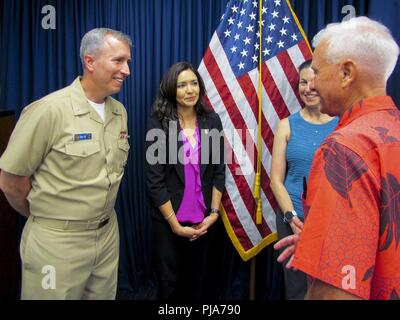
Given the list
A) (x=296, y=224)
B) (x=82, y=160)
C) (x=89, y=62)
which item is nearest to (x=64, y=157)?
(x=82, y=160)

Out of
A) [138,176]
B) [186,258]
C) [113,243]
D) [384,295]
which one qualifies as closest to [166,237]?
[186,258]

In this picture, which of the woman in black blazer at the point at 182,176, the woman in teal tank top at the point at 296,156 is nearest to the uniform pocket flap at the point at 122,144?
the woman in black blazer at the point at 182,176

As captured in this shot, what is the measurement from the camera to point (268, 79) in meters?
2.45

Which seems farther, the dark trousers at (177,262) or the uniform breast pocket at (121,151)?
the dark trousers at (177,262)

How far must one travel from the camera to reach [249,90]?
2463 millimetres

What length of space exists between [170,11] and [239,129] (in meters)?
1.01

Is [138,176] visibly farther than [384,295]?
Yes

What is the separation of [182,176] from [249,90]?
2.28ft

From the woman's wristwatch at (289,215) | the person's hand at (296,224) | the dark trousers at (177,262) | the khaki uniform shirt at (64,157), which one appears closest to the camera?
the khaki uniform shirt at (64,157)

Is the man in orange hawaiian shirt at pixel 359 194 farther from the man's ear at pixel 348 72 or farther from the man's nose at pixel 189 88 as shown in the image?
the man's nose at pixel 189 88

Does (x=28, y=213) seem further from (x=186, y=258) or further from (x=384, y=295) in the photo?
(x=384, y=295)

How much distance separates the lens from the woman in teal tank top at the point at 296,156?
2.08 metres

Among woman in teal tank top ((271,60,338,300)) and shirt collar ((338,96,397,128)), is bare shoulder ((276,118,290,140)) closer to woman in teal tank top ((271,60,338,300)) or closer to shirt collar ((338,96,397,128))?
woman in teal tank top ((271,60,338,300))

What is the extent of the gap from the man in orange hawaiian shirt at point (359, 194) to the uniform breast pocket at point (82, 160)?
1.06 m
